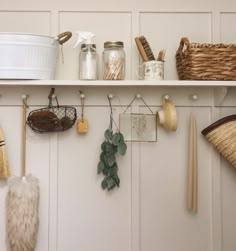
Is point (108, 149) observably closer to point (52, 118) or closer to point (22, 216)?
point (52, 118)

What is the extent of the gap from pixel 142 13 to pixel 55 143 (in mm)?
738

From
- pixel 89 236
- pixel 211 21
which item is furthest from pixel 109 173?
pixel 211 21

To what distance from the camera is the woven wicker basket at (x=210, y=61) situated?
4.94ft

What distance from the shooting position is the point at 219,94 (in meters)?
1.67

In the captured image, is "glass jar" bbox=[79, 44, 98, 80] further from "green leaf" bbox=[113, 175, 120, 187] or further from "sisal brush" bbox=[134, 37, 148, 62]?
"green leaf" bbox=[113, 175, 120, 187]

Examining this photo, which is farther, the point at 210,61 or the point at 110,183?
the point at 110,183

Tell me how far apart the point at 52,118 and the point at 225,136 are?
777mm

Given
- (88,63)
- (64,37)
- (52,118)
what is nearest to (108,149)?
(52,118)

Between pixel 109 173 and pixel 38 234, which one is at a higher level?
pixel 109 173

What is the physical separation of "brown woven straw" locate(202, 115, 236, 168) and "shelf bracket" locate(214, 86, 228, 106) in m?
0.09

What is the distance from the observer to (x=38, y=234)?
5.47 ft

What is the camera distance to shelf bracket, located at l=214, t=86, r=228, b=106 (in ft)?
5.33

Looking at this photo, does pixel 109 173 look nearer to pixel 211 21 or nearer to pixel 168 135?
pixel 168 135

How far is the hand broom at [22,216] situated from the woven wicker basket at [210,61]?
2.84ft
